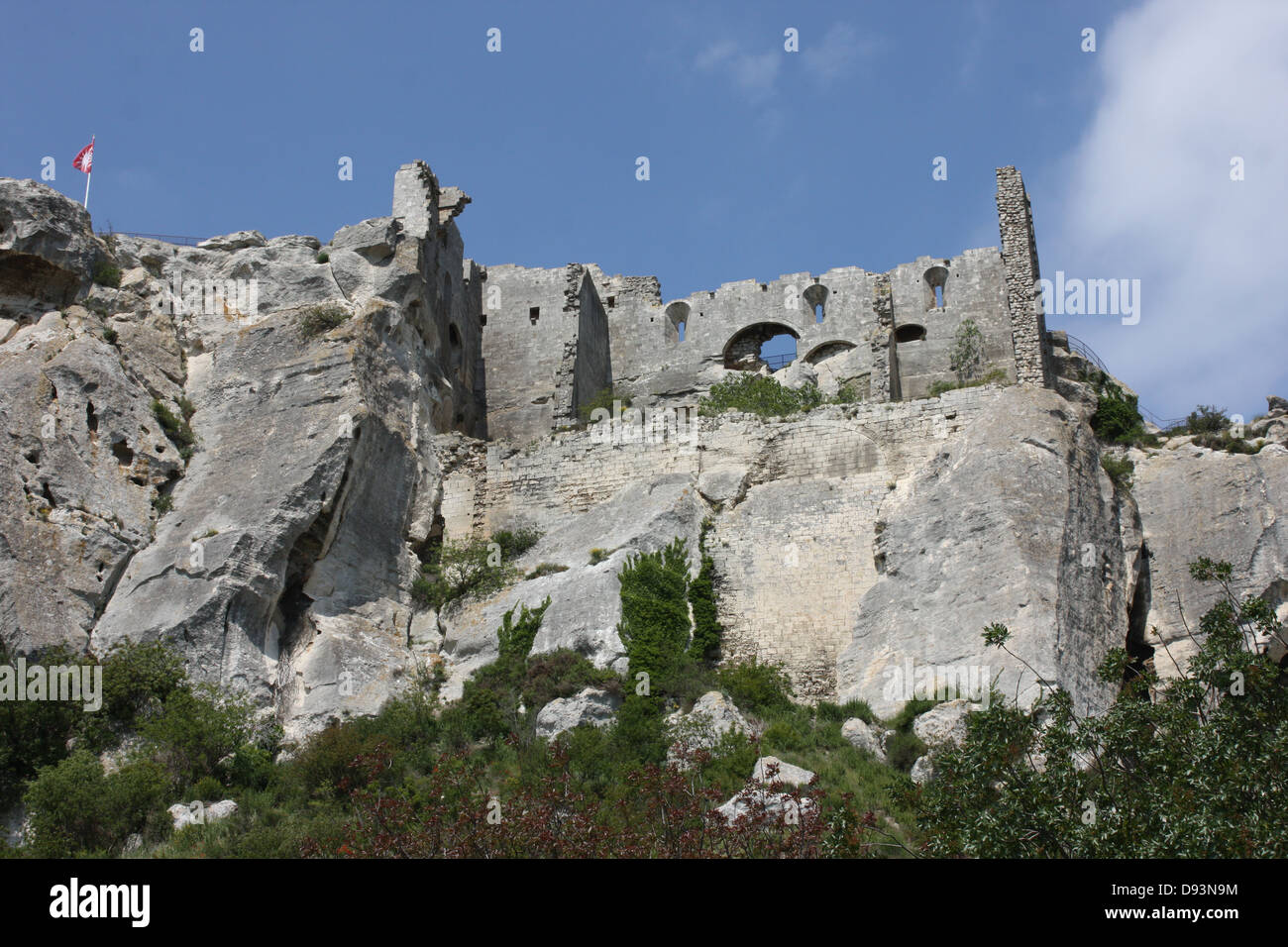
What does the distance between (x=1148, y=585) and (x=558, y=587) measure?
1027 cm

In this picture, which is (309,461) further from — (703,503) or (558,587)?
(703,503)

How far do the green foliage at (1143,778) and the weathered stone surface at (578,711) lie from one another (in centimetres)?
799

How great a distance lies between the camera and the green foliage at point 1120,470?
26.0 meters

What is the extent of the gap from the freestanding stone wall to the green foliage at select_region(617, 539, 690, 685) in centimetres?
979

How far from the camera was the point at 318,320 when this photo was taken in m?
27.1

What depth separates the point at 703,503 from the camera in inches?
1007

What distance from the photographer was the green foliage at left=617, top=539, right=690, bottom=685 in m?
22.5

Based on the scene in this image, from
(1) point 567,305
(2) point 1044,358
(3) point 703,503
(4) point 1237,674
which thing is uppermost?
(1) point 567,305

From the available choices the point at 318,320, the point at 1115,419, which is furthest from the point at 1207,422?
the point at 318,320

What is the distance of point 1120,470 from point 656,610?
31.1 ft

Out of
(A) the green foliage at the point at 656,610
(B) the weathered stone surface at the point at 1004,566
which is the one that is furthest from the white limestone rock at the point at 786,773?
(A) the green foliage at the point at 656,610

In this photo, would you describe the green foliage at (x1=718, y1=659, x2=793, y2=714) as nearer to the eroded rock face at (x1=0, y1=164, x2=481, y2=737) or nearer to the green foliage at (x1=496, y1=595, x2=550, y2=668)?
the green foliage at (x1=496, y1=595, x2=550, y2=668)

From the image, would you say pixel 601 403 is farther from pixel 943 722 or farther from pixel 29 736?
pixel 29 736
